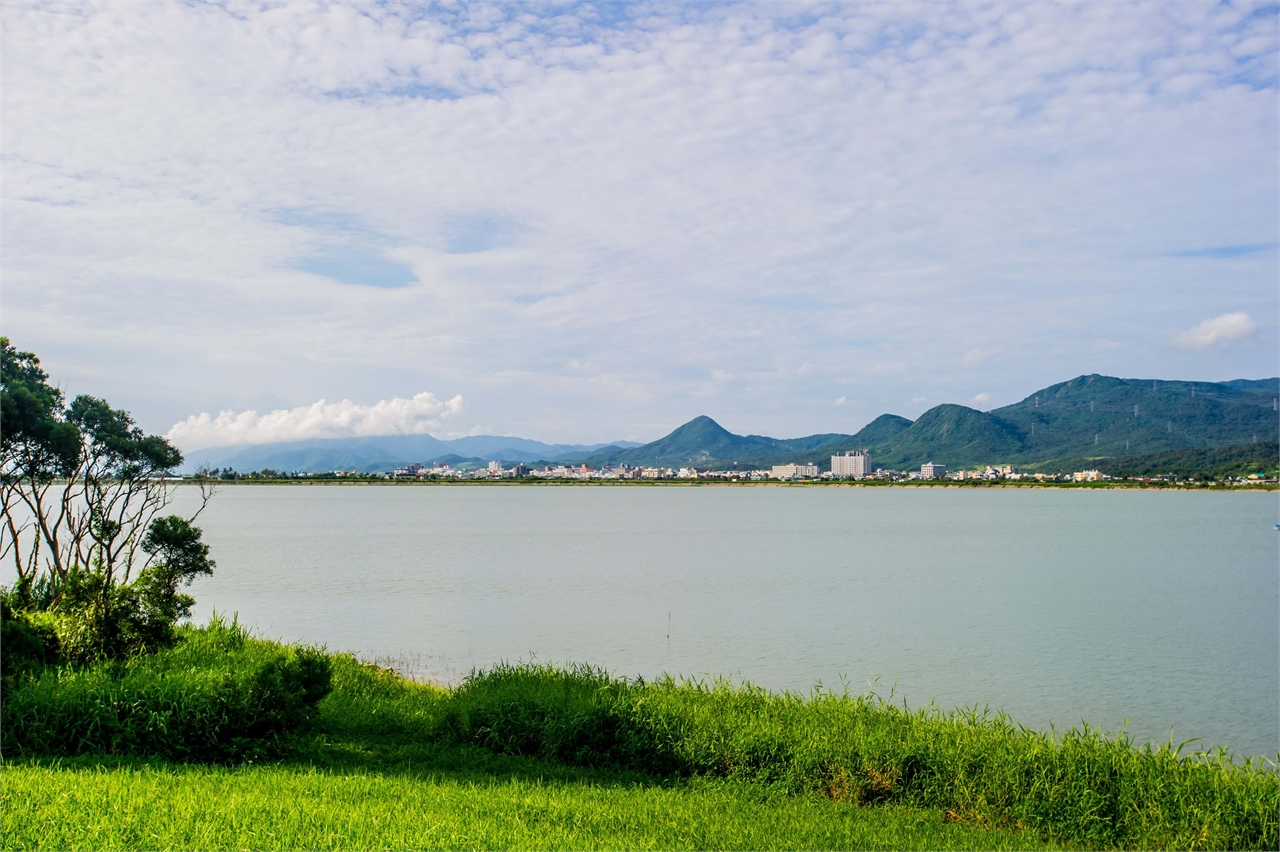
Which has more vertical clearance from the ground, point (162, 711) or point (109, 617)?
point (109, 617)

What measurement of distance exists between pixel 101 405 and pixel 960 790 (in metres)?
17.6

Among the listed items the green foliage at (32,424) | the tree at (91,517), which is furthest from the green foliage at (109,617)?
the green foliage at (32,424)

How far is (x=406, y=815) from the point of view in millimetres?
6211

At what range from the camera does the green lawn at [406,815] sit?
5701 mm

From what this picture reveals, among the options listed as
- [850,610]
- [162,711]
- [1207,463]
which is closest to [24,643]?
[162,711]

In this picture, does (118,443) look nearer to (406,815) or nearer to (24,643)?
(24,643)

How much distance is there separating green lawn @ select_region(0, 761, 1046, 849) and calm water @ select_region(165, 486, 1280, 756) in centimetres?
882

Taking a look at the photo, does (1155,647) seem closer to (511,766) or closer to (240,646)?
(511,766)

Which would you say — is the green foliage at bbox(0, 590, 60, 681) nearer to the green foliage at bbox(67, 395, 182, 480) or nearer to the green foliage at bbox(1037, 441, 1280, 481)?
the green foliage at bbox(67, 395, 182, 480)

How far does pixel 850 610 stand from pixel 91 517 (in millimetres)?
19374

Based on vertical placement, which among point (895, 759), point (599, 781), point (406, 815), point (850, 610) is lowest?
point (850, 610)

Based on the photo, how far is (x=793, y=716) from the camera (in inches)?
383

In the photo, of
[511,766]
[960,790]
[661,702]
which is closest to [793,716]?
[661,702]

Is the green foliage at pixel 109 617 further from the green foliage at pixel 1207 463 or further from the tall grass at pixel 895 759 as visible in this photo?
the green foliage at pixel 1207 463
